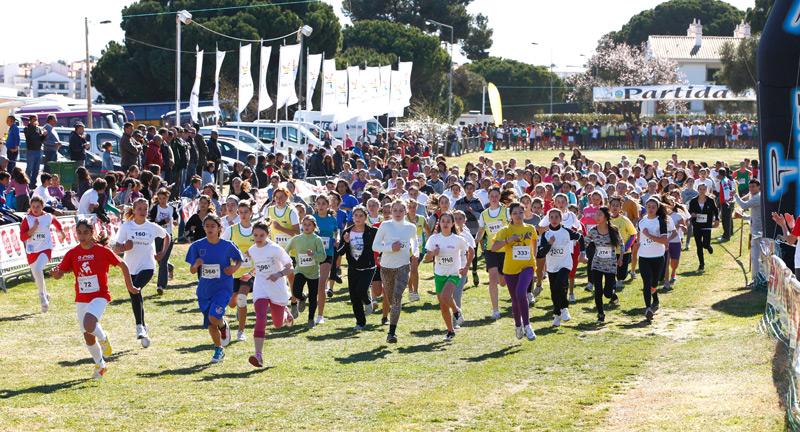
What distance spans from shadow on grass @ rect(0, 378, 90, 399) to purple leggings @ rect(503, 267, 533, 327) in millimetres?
Result: 5418

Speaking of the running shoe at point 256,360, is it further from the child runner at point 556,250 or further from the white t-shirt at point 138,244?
the child runner at point 556,250

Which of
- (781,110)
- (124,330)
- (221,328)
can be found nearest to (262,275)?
(221,328)

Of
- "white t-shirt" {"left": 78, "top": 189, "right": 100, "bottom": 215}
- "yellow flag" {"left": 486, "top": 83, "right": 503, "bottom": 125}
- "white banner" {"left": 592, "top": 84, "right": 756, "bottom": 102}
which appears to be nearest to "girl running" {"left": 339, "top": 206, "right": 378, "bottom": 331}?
"white t-shirt" {"left": 78, "top": 189, "right": 100, "bottom": 215}

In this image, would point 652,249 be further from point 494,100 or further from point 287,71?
point 494,100

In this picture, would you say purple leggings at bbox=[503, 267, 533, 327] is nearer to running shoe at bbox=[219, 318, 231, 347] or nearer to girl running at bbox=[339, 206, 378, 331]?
girl running at bbox=[339, 206, 378, 331]

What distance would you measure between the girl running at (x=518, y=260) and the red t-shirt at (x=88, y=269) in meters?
4.88

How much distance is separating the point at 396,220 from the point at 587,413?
4.72 metres

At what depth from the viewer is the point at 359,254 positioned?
16.3m

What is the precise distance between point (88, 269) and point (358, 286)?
474cm

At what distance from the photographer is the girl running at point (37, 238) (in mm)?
16641

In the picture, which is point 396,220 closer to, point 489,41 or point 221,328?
point 221,328

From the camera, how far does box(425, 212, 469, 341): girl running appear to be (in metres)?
15.2

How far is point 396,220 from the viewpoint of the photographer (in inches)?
601

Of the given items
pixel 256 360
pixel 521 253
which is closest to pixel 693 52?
pixel 521 253
